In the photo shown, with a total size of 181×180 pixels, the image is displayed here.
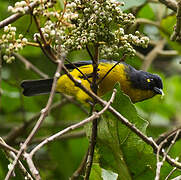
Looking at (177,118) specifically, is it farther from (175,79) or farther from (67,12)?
(67,12)

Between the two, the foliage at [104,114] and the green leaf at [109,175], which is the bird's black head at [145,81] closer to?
the foliage at [104,114]

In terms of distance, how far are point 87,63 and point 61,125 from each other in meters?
1.34

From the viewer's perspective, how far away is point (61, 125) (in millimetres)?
5465

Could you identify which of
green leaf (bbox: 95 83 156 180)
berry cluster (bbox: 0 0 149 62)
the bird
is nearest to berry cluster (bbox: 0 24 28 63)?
berry cluster (bbox: 0 0 149 62)

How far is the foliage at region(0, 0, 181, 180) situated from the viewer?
2711 millimetres

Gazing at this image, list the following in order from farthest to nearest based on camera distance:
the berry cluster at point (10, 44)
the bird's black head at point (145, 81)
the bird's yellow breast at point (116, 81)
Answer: the bird's black head at point (145, 81), the bird's yellow breast at point (116, 81), the berry cluster at point (10, 44)

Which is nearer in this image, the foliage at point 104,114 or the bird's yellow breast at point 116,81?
the foliage at point 104,114

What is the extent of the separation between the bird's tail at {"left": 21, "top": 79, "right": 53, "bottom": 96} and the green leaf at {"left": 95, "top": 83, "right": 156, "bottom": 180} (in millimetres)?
1836

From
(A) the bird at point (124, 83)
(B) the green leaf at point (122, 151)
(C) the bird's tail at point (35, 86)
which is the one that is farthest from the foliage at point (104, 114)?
(C) the bird's tail at point (35, 86)

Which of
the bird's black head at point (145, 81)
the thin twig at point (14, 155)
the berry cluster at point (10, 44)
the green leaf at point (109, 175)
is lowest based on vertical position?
the bird's black head at point (145, 81)

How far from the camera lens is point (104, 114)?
2916mm

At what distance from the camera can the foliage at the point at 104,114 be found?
8.89ft

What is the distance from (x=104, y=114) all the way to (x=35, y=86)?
1937 mm

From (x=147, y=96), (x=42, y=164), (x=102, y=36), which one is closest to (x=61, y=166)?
(x=42, y=164)
